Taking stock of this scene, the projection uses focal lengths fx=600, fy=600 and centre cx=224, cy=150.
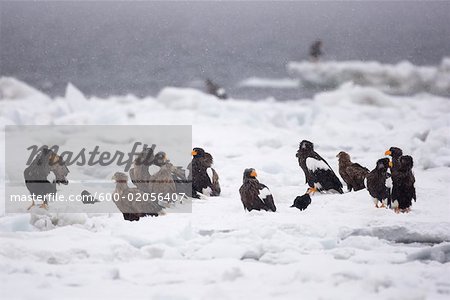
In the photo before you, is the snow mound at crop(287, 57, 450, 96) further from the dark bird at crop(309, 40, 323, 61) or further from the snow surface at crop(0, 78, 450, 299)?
the snow surface at crop(0, 78, 450, 299)

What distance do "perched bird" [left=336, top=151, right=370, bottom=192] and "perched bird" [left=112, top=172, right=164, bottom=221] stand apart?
1.49m

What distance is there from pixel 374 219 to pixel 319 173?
67 centimetres

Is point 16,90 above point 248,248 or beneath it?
above

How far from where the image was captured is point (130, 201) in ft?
13.0

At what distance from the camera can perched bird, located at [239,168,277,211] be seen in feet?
13.4

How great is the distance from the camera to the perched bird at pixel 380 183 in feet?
13.0

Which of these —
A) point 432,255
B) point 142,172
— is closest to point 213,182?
point 142,172

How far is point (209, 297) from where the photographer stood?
3.13m

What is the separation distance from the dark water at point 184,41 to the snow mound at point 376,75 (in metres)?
0.11

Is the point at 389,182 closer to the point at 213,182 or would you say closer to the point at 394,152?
the point at 394,152

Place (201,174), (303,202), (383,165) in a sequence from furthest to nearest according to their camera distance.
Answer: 1. (201,174)
2. (303,202)
3. (383,165)

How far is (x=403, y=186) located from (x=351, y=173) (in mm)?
556

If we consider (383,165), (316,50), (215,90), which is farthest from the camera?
(316,50)

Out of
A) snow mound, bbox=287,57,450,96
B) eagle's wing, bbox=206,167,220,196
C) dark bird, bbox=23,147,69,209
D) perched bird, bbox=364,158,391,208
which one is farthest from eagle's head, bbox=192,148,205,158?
snow mound, bbox=287,57,450,96
